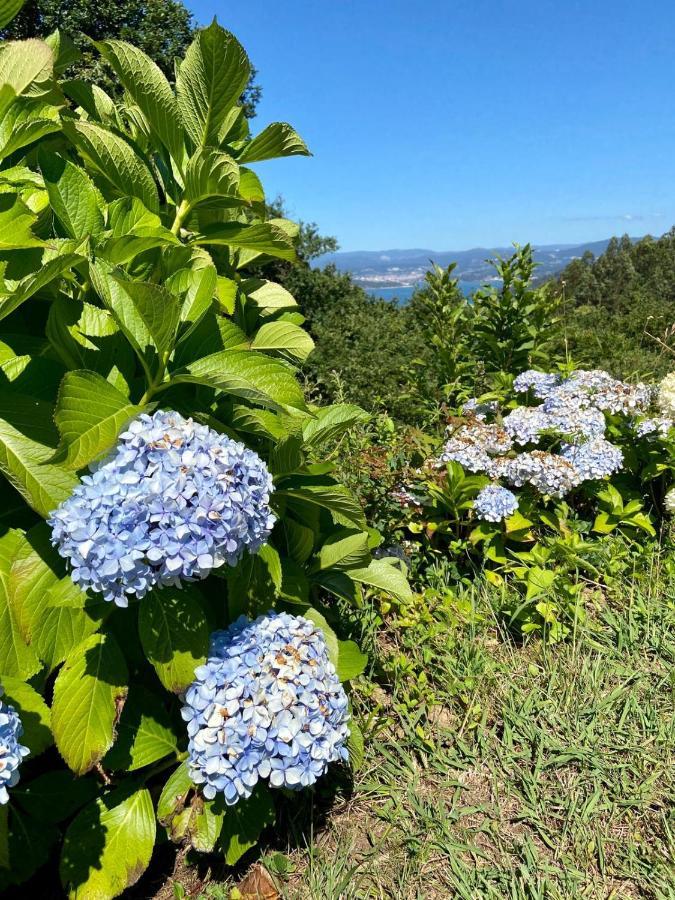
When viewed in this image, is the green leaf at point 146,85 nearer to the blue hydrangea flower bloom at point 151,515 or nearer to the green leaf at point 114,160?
the green leaf at point 114,160

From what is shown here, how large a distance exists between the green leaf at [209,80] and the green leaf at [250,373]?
57 centimetres

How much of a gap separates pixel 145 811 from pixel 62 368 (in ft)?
3.48

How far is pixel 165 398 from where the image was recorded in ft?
4.24

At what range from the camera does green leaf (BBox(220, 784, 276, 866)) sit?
1.38 meters

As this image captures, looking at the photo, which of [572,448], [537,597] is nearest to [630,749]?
[537,597]

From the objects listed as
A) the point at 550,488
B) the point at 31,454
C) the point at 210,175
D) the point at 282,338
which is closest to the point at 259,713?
the point at 31,454

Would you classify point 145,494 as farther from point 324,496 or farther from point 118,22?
point 118,22

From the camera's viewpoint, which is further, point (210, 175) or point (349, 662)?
point (349, 662)

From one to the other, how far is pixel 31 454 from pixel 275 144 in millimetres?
940

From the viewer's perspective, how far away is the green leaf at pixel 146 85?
1.23 metres

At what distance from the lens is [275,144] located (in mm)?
1451

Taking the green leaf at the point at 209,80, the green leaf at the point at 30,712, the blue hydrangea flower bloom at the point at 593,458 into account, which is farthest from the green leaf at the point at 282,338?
the blue hydrangea flower bloom at the point at 593,458

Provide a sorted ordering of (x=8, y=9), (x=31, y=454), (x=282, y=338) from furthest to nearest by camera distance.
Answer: (x=282, y=338), (x=8, y=9), (x=31, y=454)

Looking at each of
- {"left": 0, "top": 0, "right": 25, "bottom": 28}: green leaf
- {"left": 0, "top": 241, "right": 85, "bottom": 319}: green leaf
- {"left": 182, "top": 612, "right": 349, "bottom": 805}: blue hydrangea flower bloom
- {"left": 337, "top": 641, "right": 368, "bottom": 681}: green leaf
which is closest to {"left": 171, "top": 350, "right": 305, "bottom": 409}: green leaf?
{"left": 0, "top": 241, "right": 85, "bottom": 319}: green leaf
